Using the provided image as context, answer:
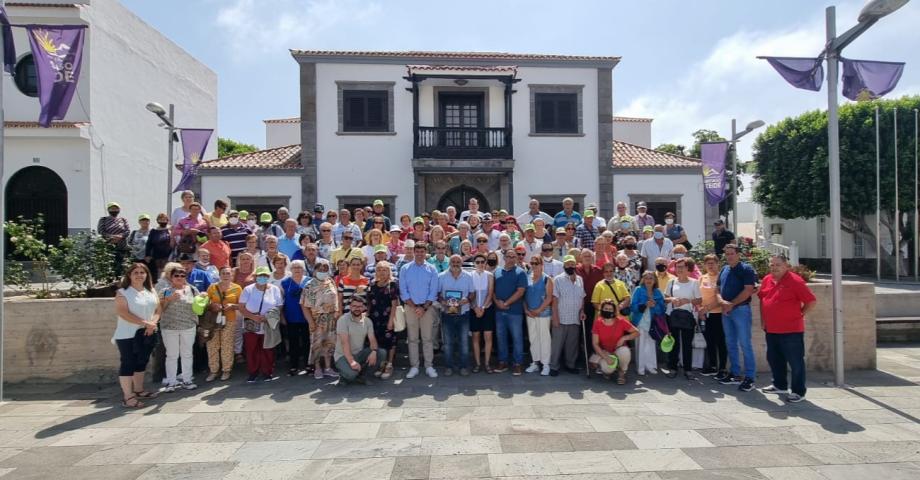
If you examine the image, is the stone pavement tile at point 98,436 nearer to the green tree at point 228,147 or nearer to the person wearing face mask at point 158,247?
the person wearing face mask at point 158,247

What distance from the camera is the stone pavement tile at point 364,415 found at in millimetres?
5332

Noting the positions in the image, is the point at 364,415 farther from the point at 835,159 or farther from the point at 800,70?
the point at 800,70

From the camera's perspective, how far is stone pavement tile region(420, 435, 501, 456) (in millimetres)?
4531

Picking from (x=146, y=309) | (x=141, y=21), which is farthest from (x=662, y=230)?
(x=141, y=21)

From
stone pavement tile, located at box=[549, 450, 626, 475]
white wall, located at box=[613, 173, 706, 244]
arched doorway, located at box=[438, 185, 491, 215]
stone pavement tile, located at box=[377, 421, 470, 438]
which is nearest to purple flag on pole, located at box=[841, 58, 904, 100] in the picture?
stone pavement tile, located at box=[549, 450, 626, 475]

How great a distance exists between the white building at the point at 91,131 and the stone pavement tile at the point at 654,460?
60.2 feet

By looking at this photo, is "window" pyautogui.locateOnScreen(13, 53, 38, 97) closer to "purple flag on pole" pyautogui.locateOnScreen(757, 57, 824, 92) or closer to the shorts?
the shorts

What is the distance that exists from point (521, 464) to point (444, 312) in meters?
2.94

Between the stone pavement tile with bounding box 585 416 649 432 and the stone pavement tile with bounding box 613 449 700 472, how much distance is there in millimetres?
543

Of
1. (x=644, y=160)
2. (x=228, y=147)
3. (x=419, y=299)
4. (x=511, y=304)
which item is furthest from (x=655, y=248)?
(x=228, y=147)

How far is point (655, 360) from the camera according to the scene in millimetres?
7078

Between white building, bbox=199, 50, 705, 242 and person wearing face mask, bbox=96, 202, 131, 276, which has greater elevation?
white building, bbox=199, 50, 705, 242

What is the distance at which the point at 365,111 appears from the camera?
57.6ft

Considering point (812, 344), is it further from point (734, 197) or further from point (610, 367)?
point (734, 197)
